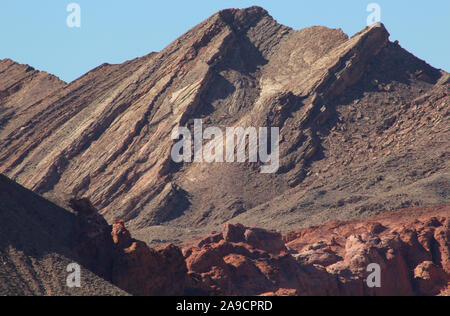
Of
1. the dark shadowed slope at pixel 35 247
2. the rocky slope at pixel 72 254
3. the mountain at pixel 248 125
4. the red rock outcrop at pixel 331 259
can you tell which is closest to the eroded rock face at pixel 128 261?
the rocky slope at pixel 72 254

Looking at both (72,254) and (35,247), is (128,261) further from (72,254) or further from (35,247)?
(35,247)

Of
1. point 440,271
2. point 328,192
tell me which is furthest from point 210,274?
point 328,192

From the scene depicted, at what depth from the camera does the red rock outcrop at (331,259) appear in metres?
47.4

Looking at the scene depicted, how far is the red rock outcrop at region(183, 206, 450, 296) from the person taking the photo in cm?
4738

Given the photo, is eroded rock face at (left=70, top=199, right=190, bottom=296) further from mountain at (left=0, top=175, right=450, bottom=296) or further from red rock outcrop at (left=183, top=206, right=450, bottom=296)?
red rock outcrop at (left=183, top=206, right=450, bottom=296)

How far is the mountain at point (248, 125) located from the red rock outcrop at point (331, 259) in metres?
6.73

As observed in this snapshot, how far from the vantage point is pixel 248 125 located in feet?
264

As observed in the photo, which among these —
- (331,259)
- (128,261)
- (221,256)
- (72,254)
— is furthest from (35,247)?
(331,259)

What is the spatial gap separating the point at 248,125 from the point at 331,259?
28.7 m

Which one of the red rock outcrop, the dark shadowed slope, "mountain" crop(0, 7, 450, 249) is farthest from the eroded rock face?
"mountain" crop(0, 7, 450, 249)

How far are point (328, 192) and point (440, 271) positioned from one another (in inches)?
702

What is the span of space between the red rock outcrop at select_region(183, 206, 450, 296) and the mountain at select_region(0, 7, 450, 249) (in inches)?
265

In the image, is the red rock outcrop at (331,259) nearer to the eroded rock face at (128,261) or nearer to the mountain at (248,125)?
the eroded rock face at (128,261)
